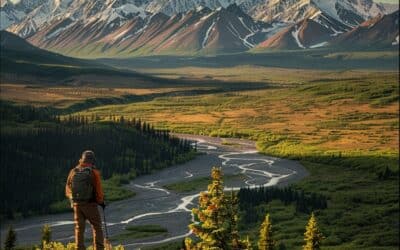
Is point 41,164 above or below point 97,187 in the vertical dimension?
below

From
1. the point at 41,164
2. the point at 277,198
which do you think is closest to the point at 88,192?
the point at 277,198

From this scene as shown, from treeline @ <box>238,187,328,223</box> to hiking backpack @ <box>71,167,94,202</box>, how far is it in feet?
348

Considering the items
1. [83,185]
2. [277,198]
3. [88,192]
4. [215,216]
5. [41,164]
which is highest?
[83,185]

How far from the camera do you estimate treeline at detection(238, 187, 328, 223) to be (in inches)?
5482

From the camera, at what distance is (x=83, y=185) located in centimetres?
2780

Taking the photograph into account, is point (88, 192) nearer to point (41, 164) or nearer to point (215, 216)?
point (215, 216)

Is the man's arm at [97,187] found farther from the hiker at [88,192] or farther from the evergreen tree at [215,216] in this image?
the evergreen tree at [215,216]

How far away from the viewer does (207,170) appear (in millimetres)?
192875

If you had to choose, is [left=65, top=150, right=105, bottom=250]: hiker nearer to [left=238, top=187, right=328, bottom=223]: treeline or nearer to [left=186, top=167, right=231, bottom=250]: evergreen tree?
[left=186, top=167, right=231, bottom=250]: evergreen tree

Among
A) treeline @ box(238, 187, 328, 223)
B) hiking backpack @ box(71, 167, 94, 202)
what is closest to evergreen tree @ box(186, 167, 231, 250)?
hiking backpack @ box(71, 167, 94, 202)

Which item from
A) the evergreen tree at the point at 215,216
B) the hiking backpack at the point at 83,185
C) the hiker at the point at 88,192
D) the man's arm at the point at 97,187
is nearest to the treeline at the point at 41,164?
the evergreen tree at the point at 215,216

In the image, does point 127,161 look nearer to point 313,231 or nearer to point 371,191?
point 371,191

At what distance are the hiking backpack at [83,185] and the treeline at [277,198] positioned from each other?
105933 mm

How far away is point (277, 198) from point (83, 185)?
123 meters
